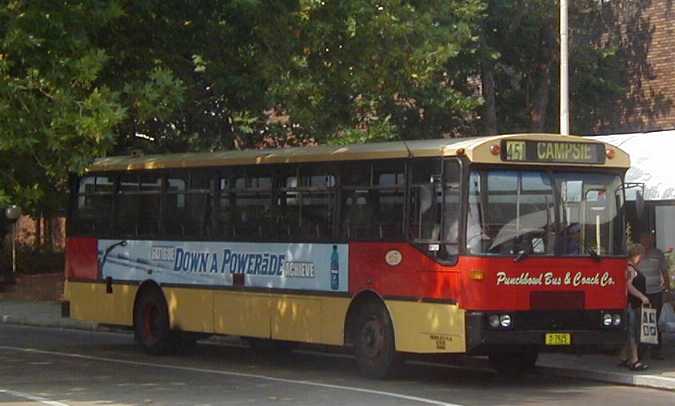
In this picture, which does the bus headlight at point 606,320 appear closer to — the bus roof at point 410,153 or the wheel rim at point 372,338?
the bus roof at point 410,153

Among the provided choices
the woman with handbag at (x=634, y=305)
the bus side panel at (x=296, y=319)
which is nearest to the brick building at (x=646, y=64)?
the woman with handbag at (x=634, y=305)

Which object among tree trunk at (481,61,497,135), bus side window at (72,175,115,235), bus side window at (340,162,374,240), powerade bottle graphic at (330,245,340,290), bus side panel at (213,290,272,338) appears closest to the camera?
bus side window at (340,162,374,240)

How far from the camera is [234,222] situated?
20938 mm

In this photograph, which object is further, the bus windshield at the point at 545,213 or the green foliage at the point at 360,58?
the green foliage at the point at 360,58

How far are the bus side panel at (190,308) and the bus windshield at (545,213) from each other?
556cm

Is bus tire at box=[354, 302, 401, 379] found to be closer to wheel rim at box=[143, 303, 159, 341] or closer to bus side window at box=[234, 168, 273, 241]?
bus side window at box=[234, 168, 273, 241]

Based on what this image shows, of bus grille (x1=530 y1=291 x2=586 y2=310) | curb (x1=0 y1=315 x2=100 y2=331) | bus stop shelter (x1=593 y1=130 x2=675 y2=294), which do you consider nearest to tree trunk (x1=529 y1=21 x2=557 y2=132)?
bus stop shelter (x1=593 y1=130 x2=675 y2=294)

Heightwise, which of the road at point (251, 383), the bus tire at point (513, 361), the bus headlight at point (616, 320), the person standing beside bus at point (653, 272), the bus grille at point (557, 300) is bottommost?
the road at point (251, 383)

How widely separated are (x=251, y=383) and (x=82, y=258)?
695cm

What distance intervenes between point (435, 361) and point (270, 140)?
26.7 feet

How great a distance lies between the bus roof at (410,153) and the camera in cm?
1730

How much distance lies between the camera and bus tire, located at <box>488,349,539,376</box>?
19109 millimetres

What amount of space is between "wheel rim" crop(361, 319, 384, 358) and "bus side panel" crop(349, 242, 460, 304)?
1.41ft

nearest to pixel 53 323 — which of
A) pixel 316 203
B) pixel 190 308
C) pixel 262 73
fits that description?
pixel 190 308
